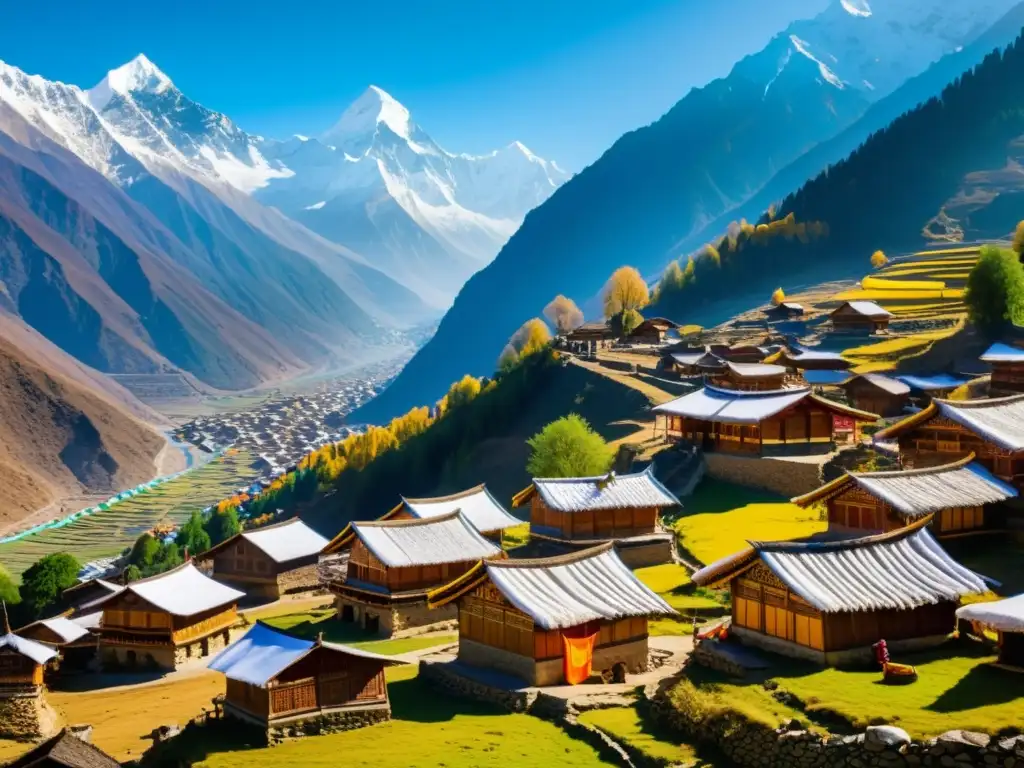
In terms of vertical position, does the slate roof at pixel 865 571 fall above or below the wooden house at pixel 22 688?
above

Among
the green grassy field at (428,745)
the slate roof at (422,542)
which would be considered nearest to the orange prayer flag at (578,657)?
the green grassy field at (428,745)

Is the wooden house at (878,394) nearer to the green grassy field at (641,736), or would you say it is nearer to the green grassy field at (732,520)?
the green grassy field at (732,520)

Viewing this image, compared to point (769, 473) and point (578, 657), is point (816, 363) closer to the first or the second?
point (769, 473)

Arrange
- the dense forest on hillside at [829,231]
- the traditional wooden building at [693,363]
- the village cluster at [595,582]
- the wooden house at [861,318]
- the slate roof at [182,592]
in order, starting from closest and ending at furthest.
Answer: the village cluster at [595,582] → the slate roof at [182,592] → the traditional wooden building at [693,363] → the wooden house at [861,318] → the dense forest on hillside at [829,231]

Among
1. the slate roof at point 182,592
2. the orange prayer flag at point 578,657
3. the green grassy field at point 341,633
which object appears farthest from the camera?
the slate roof at point 182,592

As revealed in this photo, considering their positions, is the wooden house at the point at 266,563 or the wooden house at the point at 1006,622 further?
the wooden house at the point at 266,563

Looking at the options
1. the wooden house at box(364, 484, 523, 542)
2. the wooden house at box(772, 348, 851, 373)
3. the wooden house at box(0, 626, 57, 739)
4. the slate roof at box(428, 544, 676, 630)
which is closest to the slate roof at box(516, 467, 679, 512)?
the wooden house at box(364, 484, 523, 542)

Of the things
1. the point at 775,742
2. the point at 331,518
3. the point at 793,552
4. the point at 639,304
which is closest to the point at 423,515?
the point at 793,552

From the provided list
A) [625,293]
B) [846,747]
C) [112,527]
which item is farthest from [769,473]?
[112,527]
